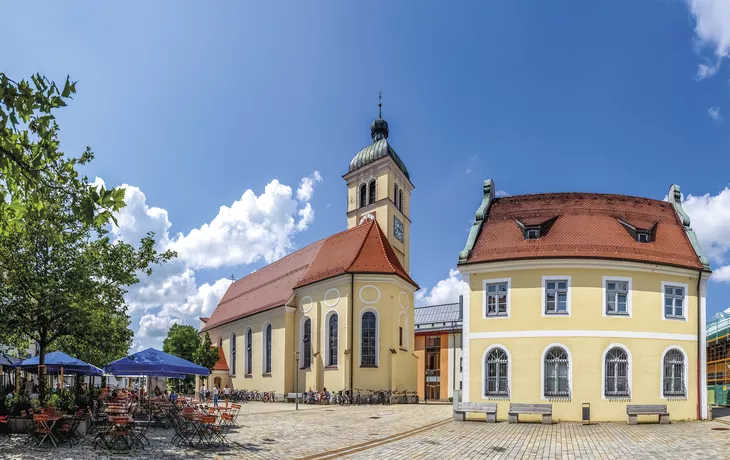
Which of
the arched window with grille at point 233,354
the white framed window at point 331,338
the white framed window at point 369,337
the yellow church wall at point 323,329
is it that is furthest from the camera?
the arched window with grille at point 233,354

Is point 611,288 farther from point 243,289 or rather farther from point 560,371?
point 243,289

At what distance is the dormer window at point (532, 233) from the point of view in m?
25.8

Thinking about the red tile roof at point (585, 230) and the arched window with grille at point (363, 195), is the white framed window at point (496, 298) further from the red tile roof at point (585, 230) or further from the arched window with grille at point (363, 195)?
the arched window with grille at point (363, 195)

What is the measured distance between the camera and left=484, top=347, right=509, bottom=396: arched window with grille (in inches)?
969

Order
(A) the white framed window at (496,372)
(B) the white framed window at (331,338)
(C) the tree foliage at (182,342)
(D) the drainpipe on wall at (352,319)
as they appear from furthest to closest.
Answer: (C) the tree foliage at (182,342) < (B) the white framed window at (331,338) < (D) the drainpipe on wall at (352,319) < (A) the white framed window at (496,372)

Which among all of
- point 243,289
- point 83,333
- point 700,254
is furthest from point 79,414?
point 243,289

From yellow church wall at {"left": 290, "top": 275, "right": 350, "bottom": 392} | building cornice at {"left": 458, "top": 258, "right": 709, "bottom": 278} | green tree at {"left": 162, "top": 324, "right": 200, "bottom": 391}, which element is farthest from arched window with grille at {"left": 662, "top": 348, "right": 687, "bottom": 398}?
green tree at {"left": 162, "top": 324, "right": 200, "bottom": 391}

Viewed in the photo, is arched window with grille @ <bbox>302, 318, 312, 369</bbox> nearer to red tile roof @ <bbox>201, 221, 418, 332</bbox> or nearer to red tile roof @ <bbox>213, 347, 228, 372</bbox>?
red tile roof @ <bbox>201, 221, 418, 332</bbox>

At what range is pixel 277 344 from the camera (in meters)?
48.5

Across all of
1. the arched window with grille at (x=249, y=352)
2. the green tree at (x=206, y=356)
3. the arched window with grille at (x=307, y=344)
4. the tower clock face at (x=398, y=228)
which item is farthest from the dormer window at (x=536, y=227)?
the green tree at (x=206, y=356)

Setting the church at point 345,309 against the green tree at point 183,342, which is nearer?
the church at point 345,309

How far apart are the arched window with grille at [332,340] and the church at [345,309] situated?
0.07 m

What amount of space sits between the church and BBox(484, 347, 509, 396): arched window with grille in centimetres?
1680

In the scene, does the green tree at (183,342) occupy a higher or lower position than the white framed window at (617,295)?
lower
